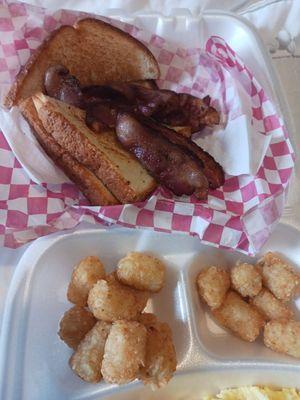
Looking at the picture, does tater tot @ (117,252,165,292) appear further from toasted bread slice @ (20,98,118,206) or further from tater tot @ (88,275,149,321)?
toasted bread slice @ (20,98,118,206)

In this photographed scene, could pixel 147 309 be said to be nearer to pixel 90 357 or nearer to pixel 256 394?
pixel 90 357

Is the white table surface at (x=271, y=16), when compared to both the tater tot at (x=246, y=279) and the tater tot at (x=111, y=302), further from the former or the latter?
the tater tot at (x=111, y=302)

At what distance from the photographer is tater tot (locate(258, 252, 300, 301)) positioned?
165 centimetres

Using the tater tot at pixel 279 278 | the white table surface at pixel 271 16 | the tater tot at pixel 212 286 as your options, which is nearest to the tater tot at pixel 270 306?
the tater tot at pixel 279 278

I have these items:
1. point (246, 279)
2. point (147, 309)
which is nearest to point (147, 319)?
point (147, 309)

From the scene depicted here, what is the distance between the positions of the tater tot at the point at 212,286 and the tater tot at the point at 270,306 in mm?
122

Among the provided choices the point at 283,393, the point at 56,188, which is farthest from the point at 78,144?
the point at 283,393

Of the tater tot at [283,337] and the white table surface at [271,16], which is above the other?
the white table surface at [271,16]

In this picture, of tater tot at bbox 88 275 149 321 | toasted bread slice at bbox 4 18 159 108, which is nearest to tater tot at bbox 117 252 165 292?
tater tot at bbox 88 275 149 321

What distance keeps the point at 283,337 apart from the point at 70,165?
81cm

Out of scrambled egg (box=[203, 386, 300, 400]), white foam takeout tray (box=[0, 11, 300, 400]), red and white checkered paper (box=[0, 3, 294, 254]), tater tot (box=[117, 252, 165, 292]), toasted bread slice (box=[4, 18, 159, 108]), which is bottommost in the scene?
scrambled egg (box=[203, 386, 300, 400])

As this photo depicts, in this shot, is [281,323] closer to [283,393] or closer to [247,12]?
[283,393]

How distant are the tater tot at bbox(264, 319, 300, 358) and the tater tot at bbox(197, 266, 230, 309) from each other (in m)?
0.17

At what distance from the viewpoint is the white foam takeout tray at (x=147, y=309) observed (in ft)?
4.83
